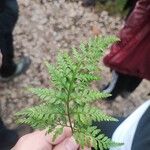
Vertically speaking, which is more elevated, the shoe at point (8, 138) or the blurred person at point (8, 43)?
the blurred person at point (8, 43)

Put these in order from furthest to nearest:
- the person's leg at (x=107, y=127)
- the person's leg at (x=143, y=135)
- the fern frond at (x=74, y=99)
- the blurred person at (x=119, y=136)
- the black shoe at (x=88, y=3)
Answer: the black shoe at (x=88, y=3) → the person's leg at (x=107, y=127) → the person's leg at (x=143, y=135) → the blurred person at (x=119, y=136) → the fern frond at (x=74, y=99)

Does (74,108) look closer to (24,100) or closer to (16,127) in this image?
(16,127)

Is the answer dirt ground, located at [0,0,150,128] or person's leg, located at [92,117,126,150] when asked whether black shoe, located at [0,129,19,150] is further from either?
person's leg, located at [92,117,126,150]

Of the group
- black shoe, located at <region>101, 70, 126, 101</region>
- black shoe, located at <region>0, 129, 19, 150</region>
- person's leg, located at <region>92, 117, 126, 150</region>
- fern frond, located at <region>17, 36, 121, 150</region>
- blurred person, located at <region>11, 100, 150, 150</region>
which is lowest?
black shoe, located at <region>0, 129, 19, 150</region>

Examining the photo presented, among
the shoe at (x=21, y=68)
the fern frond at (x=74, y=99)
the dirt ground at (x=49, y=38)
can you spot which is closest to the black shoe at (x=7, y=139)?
the dirt ground at (x=49, y=38)

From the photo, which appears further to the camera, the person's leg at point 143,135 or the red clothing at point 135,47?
the red clothing at point 135,47

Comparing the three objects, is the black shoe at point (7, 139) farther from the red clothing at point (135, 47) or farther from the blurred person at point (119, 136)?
the blurred person at point (119, 136)

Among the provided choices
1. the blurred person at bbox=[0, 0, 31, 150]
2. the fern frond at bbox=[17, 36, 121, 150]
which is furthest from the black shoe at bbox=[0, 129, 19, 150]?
the fern frond at bbox=[17, 36, 121, 150]
